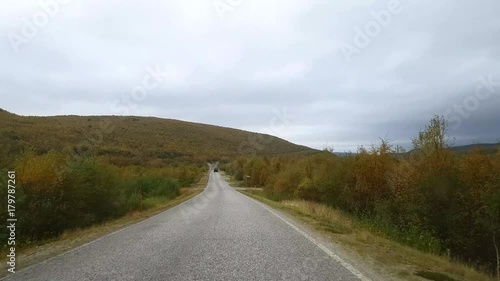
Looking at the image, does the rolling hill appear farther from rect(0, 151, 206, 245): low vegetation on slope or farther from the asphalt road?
the asphalt road

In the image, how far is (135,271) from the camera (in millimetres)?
7102

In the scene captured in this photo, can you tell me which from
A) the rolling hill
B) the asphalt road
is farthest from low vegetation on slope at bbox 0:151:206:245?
the rolling hill

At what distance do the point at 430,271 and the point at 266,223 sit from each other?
306 inches

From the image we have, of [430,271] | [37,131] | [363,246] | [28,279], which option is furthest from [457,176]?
[37,131]

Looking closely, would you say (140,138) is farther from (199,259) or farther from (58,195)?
(199,259)

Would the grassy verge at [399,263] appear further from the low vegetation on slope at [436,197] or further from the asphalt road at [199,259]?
the low vegetation on slope at [436,197]

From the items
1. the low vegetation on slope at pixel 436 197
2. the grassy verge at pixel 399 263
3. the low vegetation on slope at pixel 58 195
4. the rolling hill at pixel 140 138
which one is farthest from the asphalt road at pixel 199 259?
the rolling hill at pixel 140 138

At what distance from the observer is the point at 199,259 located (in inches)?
319

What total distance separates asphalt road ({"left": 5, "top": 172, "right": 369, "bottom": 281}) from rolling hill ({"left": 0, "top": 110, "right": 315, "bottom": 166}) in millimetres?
39118

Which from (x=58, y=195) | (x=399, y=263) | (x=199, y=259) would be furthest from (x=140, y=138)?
(x=399, y=263)

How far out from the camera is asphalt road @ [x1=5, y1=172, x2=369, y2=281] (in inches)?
267

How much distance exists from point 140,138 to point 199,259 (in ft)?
312

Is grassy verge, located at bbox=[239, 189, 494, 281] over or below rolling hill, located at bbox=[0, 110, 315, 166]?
below

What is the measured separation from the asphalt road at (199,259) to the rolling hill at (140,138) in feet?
128
